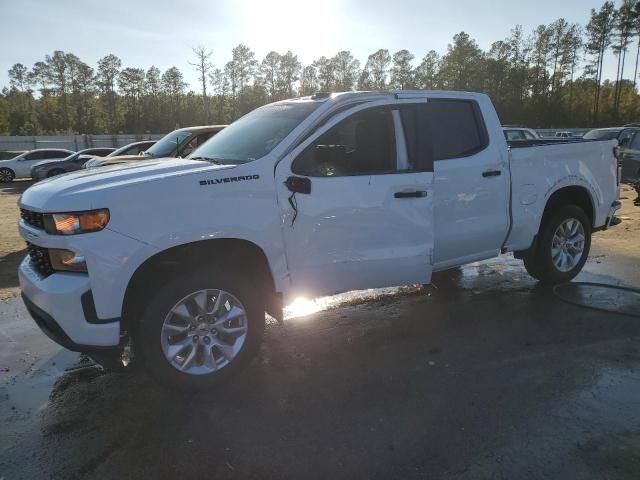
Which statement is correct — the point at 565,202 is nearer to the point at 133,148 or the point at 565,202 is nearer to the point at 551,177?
the point at 551,177

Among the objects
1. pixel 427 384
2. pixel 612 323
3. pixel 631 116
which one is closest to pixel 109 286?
pixel 427 384

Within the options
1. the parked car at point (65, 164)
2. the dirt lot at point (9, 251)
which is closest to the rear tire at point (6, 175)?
the parked car at point (65, 164)

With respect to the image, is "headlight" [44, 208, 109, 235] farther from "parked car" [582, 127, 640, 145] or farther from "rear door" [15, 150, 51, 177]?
"rear door" [15, 150, 51, 177]

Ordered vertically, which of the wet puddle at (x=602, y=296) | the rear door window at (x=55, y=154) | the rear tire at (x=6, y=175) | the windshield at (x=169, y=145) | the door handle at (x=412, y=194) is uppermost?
the windshield at (x=169, y=145)

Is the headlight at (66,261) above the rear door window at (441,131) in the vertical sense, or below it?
below

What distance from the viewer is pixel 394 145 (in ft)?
13.6

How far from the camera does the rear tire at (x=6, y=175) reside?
76.3 ft

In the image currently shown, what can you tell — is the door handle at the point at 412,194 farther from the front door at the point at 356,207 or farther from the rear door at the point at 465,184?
the rear door at the point at 465,184

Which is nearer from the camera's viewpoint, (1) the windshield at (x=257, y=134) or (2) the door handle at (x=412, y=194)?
(1) the windshield at (x=257, y=134)

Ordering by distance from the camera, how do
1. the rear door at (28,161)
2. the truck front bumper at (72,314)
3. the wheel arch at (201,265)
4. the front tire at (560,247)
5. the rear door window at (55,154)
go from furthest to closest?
the rear door at (28,161) → the rear door window at (55,154) → the front tire at (560,247) → the wheel arch at (201,265) → the truck front bumper at (72,314)

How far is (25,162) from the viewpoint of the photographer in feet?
78.0

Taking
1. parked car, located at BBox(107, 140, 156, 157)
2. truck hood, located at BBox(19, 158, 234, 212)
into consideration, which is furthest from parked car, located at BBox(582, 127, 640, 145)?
truck hood, located at BBox(19, 158, 234, 212)

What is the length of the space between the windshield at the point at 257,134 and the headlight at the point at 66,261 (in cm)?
135

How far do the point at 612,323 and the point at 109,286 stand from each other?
457cm
